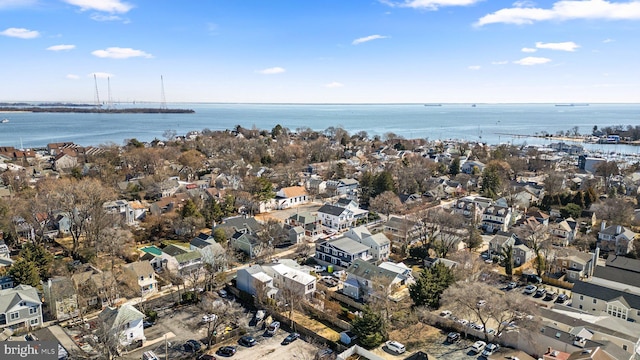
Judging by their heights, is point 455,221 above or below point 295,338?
above

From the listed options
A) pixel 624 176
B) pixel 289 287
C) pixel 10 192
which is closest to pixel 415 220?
pixel 289 287

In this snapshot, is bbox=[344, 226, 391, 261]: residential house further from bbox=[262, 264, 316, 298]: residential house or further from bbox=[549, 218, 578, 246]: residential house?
bbox=[549, 218, 578, 246]: residential house

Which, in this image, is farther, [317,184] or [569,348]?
[317,184]

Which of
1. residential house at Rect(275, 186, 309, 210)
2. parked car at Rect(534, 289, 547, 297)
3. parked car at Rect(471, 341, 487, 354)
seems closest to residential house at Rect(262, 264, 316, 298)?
parked car at Rect(471, 341, 487, 354)

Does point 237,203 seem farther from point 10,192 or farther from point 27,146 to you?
point 27,146

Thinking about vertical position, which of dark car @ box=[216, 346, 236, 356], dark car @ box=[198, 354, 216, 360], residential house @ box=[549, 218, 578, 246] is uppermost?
residential house @ box=[549, 218, 578, 246]

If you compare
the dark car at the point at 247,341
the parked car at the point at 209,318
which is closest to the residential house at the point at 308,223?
the parked car at the point at 209,318

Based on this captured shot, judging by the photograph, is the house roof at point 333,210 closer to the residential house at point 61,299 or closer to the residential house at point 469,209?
the residential house at point 469,209
